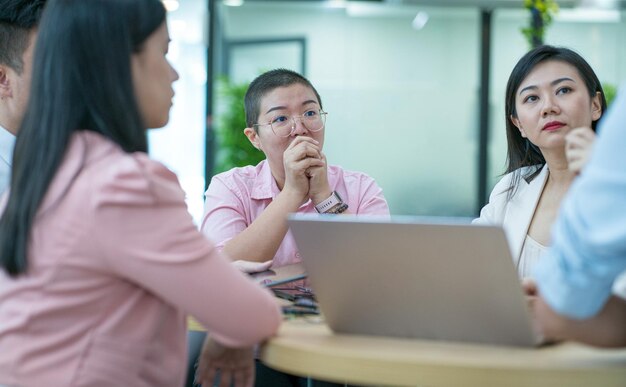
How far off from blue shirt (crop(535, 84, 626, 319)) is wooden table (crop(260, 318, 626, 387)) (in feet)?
0.41

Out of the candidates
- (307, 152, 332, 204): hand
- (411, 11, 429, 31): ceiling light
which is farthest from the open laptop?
(411, 11, 429, 31): ceiling light

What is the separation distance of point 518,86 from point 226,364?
1.47 meters

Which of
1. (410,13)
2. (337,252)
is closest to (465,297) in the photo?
(337,252)

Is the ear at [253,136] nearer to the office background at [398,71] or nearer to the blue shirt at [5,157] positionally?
the blue shirt at [5,157]

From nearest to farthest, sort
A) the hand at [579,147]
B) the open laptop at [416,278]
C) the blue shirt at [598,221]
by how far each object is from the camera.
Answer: the blue shirt at [598,221], the open laptop at [416,278], the hand at [579,147]

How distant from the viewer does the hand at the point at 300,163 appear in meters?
2.59

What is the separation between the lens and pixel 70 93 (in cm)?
142

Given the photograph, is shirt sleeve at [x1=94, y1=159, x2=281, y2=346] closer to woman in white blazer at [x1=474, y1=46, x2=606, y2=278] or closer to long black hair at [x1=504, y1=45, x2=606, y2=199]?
woman in white blazer at [x1=474, y1=46, x2=606, y2=278]

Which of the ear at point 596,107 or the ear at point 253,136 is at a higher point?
the ear at point 596,107

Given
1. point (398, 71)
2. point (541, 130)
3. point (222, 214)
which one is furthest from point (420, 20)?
point (222, 214)

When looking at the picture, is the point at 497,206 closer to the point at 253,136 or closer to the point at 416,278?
the point at 253,136

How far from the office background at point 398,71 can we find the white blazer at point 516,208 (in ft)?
11.7

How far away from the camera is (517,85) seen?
2713 mm

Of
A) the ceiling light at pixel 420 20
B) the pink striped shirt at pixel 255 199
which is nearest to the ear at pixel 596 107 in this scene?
the pink striped shirt at pixel 255 199
